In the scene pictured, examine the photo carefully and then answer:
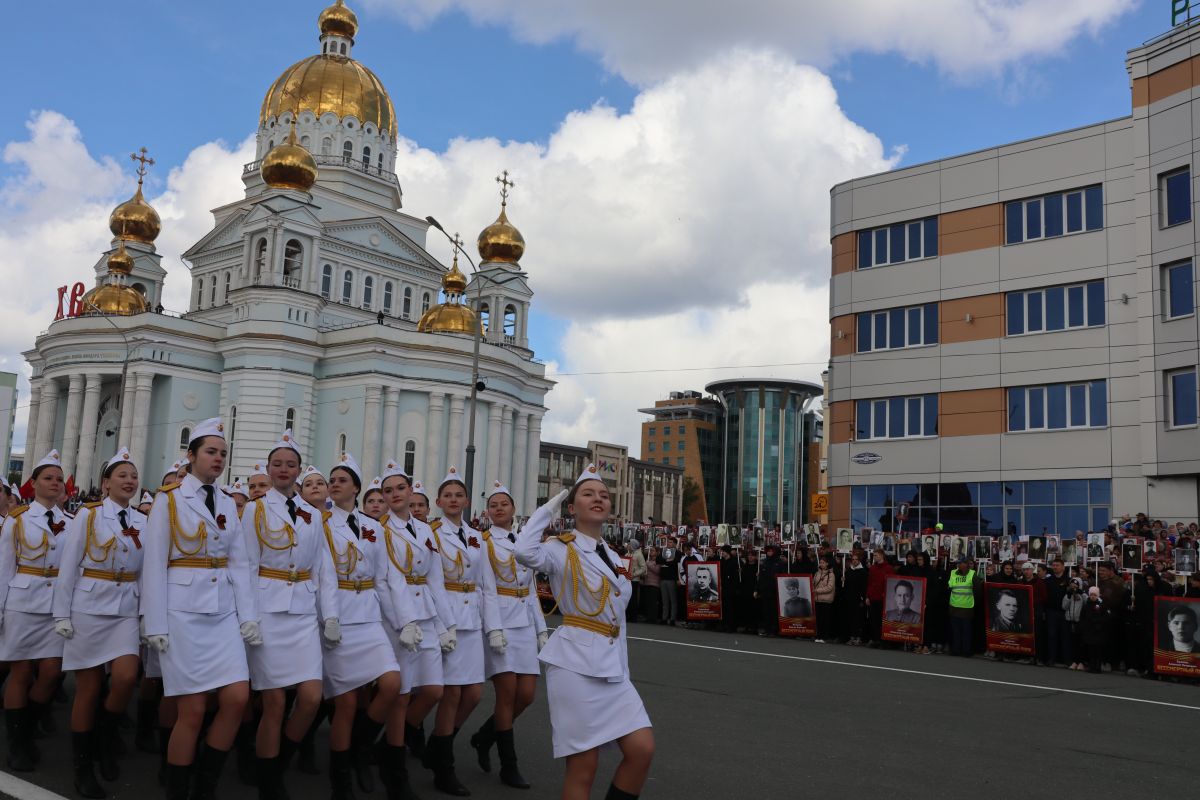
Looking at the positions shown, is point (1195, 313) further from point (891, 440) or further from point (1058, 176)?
point (891, 440)

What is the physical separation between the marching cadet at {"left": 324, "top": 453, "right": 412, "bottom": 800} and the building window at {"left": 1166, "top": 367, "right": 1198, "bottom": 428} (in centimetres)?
2614

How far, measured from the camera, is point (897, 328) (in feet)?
111

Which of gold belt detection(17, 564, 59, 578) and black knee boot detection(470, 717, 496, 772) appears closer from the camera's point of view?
black knee boot detection(470, 717, 496, 772)

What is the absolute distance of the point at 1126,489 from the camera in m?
29.2

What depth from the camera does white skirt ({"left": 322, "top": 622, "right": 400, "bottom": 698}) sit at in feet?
22.7

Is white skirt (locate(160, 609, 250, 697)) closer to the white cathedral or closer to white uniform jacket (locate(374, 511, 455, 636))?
white uniform jacket (locate(374, 511, 455, 636))

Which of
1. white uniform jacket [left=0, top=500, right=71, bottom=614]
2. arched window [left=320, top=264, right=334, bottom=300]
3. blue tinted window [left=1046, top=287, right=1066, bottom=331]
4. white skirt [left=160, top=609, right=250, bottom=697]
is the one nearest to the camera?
white skirt [left=160, top=609, right=250, bottom=697]

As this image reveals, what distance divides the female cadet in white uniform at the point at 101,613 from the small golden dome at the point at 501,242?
6074 cm

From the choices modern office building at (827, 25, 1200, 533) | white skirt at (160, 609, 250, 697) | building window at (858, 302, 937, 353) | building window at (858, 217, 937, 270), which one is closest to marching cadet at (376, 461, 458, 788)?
white skirt at (160, 609, 250, 697)

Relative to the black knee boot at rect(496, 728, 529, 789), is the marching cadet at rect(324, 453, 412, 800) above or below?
above

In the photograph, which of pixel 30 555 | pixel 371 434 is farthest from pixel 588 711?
pixel 371 434

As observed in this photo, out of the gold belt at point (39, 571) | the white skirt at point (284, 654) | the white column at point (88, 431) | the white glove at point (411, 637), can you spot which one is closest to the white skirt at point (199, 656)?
the white skirt at point (284, 654)

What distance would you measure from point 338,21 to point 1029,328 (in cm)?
5399

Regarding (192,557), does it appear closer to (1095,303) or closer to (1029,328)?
(1095,303)
